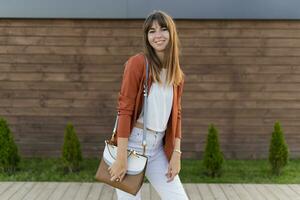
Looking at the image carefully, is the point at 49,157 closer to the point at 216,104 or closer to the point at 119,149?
the point at 216,104

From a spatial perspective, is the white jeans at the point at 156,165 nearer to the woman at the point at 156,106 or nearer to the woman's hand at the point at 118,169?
the woman at the point at 156,106

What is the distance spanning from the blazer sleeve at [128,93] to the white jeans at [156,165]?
125 millimetres

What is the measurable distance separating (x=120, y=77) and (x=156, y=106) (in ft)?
12.6

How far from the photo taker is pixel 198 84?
6.25 m

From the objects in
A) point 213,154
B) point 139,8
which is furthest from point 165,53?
point 139,8

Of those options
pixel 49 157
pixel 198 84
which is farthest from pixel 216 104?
pixel 49 157

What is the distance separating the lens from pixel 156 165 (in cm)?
261

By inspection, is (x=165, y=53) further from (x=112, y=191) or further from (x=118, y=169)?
(x=112, y=191)

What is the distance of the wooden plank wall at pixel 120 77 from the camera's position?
6.18 m

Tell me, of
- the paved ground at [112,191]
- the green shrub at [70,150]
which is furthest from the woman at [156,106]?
the green shrub at [70,150]

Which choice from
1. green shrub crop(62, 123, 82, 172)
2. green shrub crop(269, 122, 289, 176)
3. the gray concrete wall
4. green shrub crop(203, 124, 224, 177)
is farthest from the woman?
the gray concrete wall

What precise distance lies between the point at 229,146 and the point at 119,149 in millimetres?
4185

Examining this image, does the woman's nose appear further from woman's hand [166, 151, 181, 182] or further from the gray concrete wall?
the gray concrete wall

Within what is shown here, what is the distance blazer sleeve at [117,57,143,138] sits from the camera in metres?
2.39
